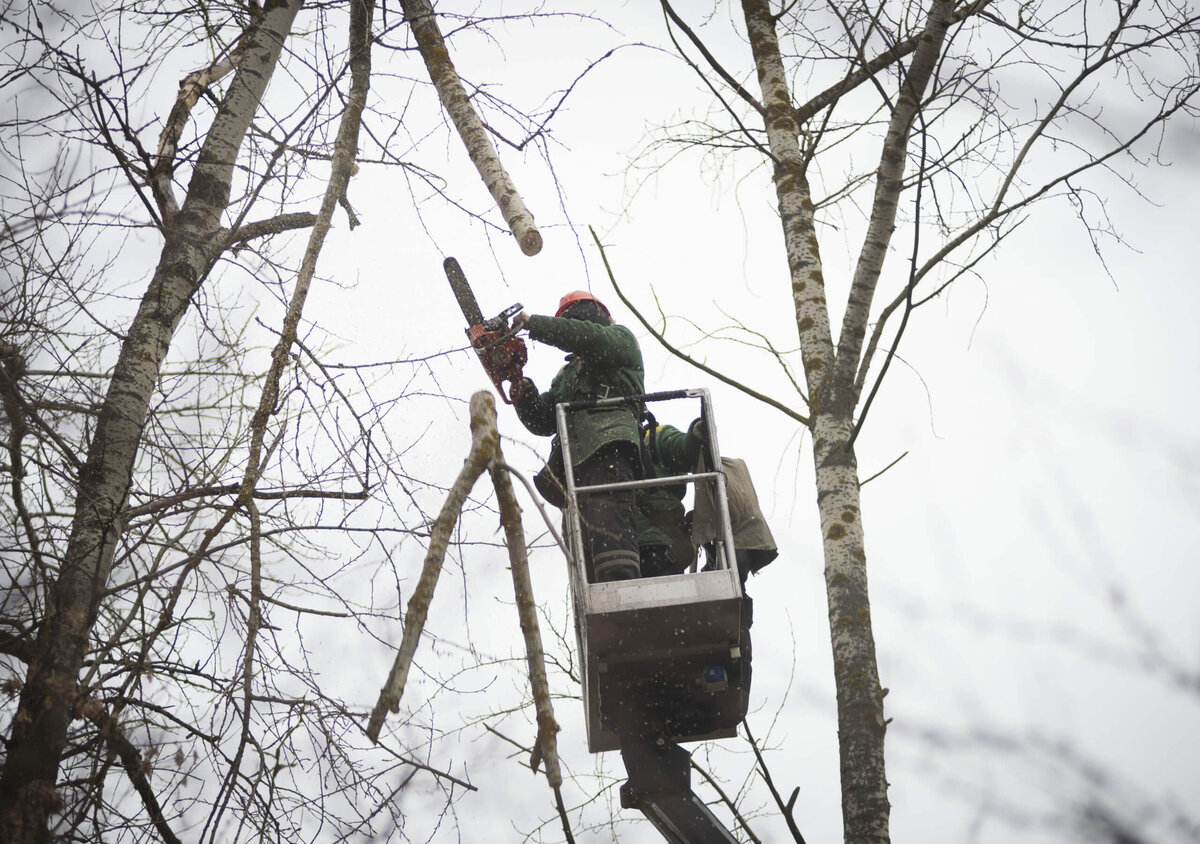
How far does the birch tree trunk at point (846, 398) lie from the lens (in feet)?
12.1

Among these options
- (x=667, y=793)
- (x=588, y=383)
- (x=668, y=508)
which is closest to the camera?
(x=667, y=793)

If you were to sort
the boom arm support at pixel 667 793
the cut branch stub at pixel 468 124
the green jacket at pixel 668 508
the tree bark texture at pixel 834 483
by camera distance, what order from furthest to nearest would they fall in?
the green jacket at pixel 668 508 < the boom arm support at pixel 667 793 < the cut branch stub at pixel 468 124 < the tree bark texture at pixel 834 483

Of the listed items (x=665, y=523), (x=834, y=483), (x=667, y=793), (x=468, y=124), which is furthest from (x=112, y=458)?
(x=667, y=793)

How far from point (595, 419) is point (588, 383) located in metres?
0.37

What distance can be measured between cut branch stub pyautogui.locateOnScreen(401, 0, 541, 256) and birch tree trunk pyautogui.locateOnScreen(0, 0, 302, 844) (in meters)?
0.63

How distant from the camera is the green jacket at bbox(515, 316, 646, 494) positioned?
4.91 m

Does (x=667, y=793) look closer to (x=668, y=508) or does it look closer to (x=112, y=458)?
(x=668, y=508)

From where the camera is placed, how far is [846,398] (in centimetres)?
436

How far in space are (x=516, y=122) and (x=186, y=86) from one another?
Result: 5.82ft

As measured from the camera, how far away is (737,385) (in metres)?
4.50

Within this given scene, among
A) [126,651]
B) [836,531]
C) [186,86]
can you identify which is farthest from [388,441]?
[186,86]

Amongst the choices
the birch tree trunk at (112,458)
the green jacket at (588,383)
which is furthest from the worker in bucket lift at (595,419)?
the birch tree trunk at (112,458)

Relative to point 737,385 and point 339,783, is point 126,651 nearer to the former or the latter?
point 339,783

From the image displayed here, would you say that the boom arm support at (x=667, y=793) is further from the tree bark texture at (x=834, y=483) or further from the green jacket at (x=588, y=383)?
the green jacket at (x=588, y=383)
